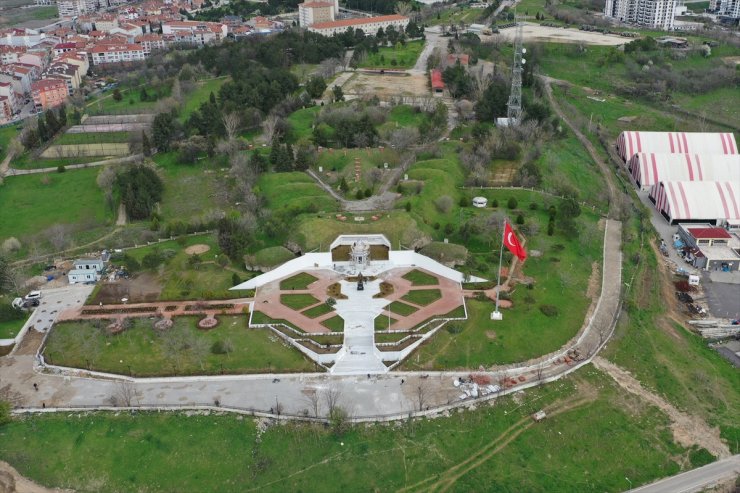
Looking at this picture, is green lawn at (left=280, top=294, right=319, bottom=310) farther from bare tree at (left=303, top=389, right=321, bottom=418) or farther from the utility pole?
the utility pole

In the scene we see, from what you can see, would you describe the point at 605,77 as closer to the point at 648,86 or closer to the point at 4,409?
the point at 648,86

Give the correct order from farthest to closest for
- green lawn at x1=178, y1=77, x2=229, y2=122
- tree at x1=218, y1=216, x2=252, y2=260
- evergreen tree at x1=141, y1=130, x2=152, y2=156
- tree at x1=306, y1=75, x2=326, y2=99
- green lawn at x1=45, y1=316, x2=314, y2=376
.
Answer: green lawn at x1=178, y1=77, x2=229, y2=122 < tree at x1=306, y1=75, x2=326, y2=99 < evergreen tree at x1=141, y1=130, x2=152, y2=156 < tree at x1=218, y1=216, x2=252, y2=260 < green lawn at x1=45, y1=316, x2=314, y2=376

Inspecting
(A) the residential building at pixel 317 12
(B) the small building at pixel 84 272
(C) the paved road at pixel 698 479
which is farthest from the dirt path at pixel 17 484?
(A) the residential building at pixel 317 12

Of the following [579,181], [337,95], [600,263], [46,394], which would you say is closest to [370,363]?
[46,394]

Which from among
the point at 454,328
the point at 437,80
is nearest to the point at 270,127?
the point at 437,80

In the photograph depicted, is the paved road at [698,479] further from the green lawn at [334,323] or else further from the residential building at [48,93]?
the residential building at [48,93]

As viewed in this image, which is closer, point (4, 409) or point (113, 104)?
point (4, 409)

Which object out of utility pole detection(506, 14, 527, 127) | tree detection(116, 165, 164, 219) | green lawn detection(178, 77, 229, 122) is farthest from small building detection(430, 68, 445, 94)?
tree detection(116, 165, 164, 219)
